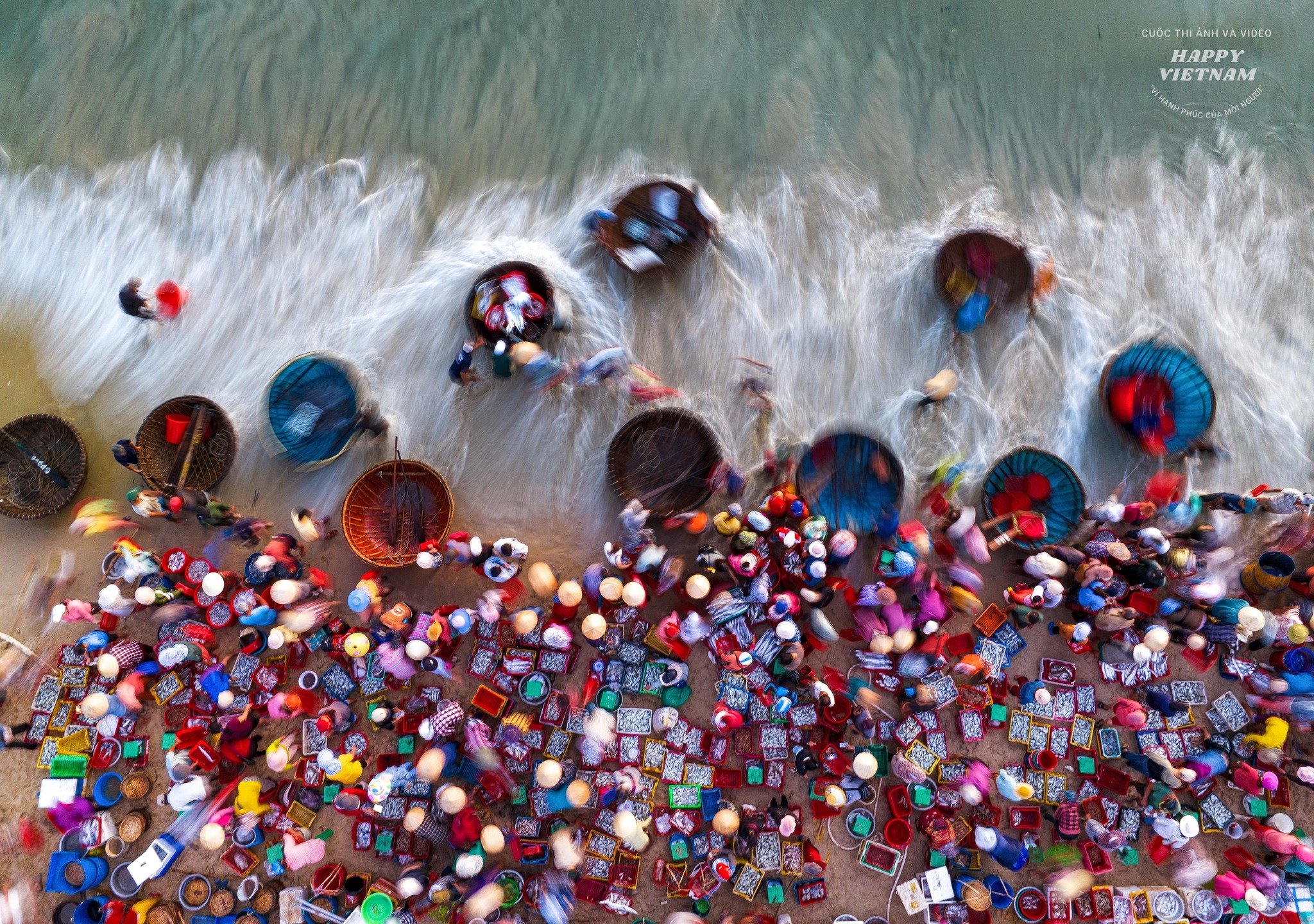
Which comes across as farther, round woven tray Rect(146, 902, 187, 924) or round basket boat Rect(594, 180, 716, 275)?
round basket boat Rect(594, 180, 716, 275)

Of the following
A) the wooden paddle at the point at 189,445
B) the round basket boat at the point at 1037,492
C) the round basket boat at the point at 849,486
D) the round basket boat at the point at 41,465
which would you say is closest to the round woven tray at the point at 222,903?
the wooden paddle at the point at 189,445

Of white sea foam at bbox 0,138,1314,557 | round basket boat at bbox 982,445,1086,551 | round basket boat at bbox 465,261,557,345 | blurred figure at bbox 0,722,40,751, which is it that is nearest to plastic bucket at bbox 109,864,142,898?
blurred figure at bbox 0,722,40,751

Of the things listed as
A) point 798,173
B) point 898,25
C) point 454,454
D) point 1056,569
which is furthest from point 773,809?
point 898,25

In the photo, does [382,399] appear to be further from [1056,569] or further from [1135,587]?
[1135,587]

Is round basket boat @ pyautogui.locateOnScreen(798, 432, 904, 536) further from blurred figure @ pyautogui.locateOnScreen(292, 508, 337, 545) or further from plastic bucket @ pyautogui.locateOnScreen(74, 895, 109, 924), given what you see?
plastic bucket @ pyautogui.locateOnScreen(74, 895, 109, 924)

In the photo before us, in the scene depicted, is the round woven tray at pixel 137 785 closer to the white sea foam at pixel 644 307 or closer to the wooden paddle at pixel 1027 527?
the white sea foam at pixel 644 307
